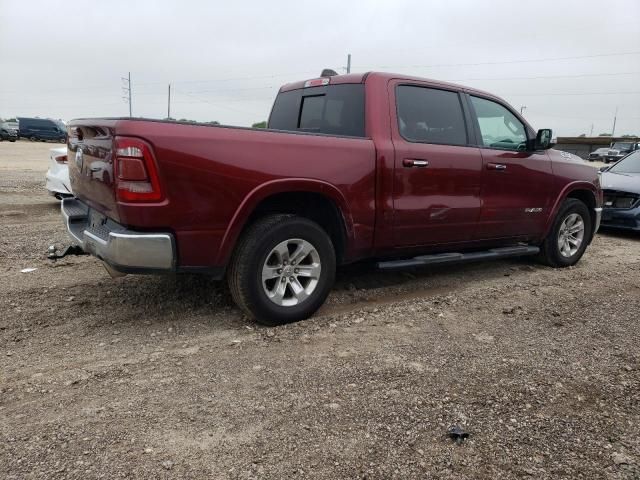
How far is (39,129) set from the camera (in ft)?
133

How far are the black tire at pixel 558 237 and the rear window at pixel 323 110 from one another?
296cm

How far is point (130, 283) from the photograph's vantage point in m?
4.76

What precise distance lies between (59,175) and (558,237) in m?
6.92

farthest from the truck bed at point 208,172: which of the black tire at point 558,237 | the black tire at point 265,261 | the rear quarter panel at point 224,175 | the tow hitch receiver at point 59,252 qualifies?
the black tire at point 558,237

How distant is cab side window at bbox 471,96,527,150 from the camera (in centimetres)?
508

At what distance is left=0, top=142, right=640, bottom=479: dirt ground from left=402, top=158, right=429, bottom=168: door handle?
3.88 feet

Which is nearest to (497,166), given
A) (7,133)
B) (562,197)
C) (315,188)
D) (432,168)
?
(432,168)

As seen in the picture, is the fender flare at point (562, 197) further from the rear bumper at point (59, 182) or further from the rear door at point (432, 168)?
the rear bumper at point (59, 182)

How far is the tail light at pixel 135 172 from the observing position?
316 centimetres

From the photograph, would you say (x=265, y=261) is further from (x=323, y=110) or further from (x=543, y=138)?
(x=543, y=138)

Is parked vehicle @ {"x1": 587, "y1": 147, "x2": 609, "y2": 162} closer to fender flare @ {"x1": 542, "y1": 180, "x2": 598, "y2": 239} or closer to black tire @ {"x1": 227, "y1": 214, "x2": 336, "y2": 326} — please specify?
fender flare @ {"x1": 542, "y1": 180, "x2": 598, "y2": 239}

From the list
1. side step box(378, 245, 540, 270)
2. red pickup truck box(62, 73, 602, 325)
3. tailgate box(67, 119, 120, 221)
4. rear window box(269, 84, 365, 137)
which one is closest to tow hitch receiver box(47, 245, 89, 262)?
red pickup truck box(62, 73, 602, 325)

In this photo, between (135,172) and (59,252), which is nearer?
(135,172)

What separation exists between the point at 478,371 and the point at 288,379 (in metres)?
1.19
